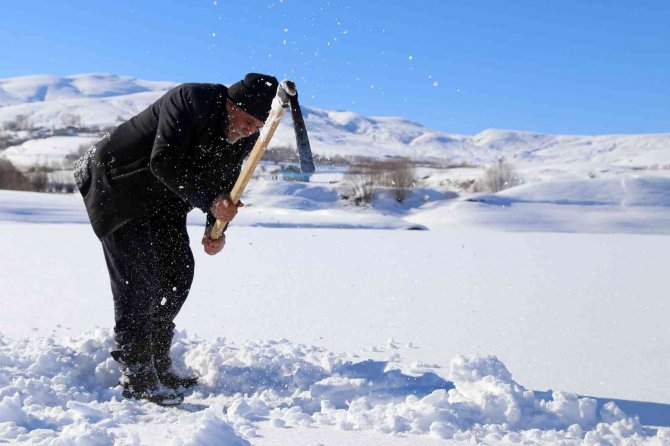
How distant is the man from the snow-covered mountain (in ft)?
186

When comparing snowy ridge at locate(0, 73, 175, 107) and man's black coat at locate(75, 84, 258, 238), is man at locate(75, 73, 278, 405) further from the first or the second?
snowy ridge at locate(0, 73, 175, 107)

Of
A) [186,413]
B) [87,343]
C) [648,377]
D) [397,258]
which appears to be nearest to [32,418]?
[186,413]

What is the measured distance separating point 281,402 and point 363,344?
0.83 metres

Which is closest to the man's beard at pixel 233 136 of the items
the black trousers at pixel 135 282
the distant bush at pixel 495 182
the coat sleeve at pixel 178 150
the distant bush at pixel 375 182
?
the coat sleeve at pixel 178 150

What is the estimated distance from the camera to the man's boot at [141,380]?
2.16 m

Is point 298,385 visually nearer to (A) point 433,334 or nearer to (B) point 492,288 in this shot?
(A) point 433,334

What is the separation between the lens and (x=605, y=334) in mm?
3109

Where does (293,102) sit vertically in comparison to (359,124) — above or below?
below

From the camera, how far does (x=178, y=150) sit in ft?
6.93

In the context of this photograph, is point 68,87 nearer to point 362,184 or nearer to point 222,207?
point 362,184

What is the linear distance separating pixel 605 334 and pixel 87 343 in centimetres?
227

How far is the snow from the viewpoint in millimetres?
1823

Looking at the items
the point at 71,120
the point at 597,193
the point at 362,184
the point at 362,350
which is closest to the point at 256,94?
the point at 362,350

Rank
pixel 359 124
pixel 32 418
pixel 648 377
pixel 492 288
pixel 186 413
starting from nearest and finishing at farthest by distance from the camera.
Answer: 1. pixel 32 418
2. pixel 186 413
3. pixel 648 377
4. pixel 492 288
5. pixel 359 124
